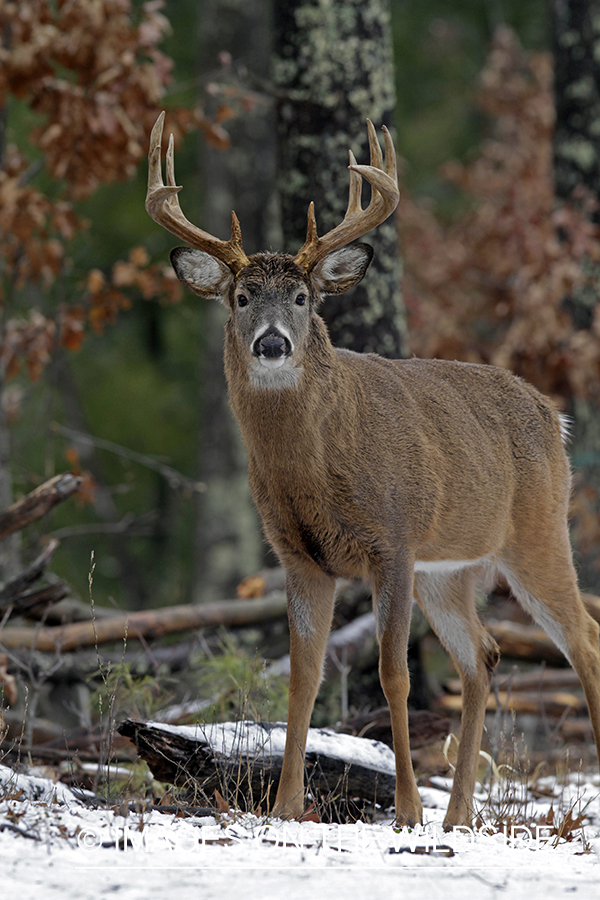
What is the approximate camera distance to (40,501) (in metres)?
5.96

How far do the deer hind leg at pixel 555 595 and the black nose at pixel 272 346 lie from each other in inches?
67.4

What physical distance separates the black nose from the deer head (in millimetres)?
30

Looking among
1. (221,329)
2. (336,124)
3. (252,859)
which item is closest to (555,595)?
(252,859)

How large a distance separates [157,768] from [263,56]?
1321cm

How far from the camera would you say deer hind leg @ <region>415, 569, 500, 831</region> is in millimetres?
5297

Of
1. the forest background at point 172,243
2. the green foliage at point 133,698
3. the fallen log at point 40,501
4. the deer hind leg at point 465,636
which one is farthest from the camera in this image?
the forest background at point 172,243

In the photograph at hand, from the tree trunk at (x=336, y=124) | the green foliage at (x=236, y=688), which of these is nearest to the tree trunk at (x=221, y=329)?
the tree trunk at (x=336, y=124)

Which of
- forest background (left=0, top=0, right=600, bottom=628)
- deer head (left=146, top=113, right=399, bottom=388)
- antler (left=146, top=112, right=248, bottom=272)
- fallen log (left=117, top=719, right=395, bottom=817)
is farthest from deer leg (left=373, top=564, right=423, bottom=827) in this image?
forest background (left=0, top=0, right=600, bottom=628)

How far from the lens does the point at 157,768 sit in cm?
461

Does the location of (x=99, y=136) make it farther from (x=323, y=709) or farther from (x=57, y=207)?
(x=323, y=709)

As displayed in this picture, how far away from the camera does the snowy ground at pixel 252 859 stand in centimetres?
316

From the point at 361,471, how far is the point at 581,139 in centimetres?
689

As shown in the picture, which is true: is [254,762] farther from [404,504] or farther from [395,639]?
[404,504]

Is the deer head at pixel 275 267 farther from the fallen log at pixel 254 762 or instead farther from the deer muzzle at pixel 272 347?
the fallen log at pixel 254 762
